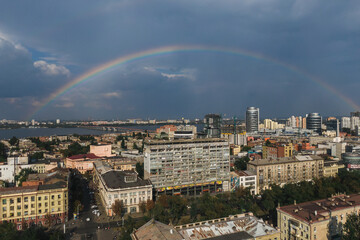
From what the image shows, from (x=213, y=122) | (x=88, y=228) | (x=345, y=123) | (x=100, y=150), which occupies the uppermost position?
(x=213, y=122)

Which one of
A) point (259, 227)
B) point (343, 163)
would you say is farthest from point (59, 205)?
point (343, 163)

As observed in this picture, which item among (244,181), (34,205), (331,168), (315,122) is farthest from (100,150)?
(315,122)

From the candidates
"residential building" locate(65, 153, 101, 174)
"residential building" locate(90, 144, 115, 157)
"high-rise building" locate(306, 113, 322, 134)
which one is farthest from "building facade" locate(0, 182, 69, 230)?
"high-rise building" locate(306, 113, 322, 134)

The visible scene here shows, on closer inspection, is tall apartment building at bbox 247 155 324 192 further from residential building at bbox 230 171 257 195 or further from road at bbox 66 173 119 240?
road at bbox 66 173 119 240

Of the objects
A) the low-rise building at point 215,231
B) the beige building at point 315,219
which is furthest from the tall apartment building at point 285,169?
the low-rise building at point 215,231

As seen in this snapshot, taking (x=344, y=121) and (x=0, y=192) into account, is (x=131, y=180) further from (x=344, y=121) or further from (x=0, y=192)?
(x=344, y=121)

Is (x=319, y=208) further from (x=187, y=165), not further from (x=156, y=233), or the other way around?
(x=187, y=165)
